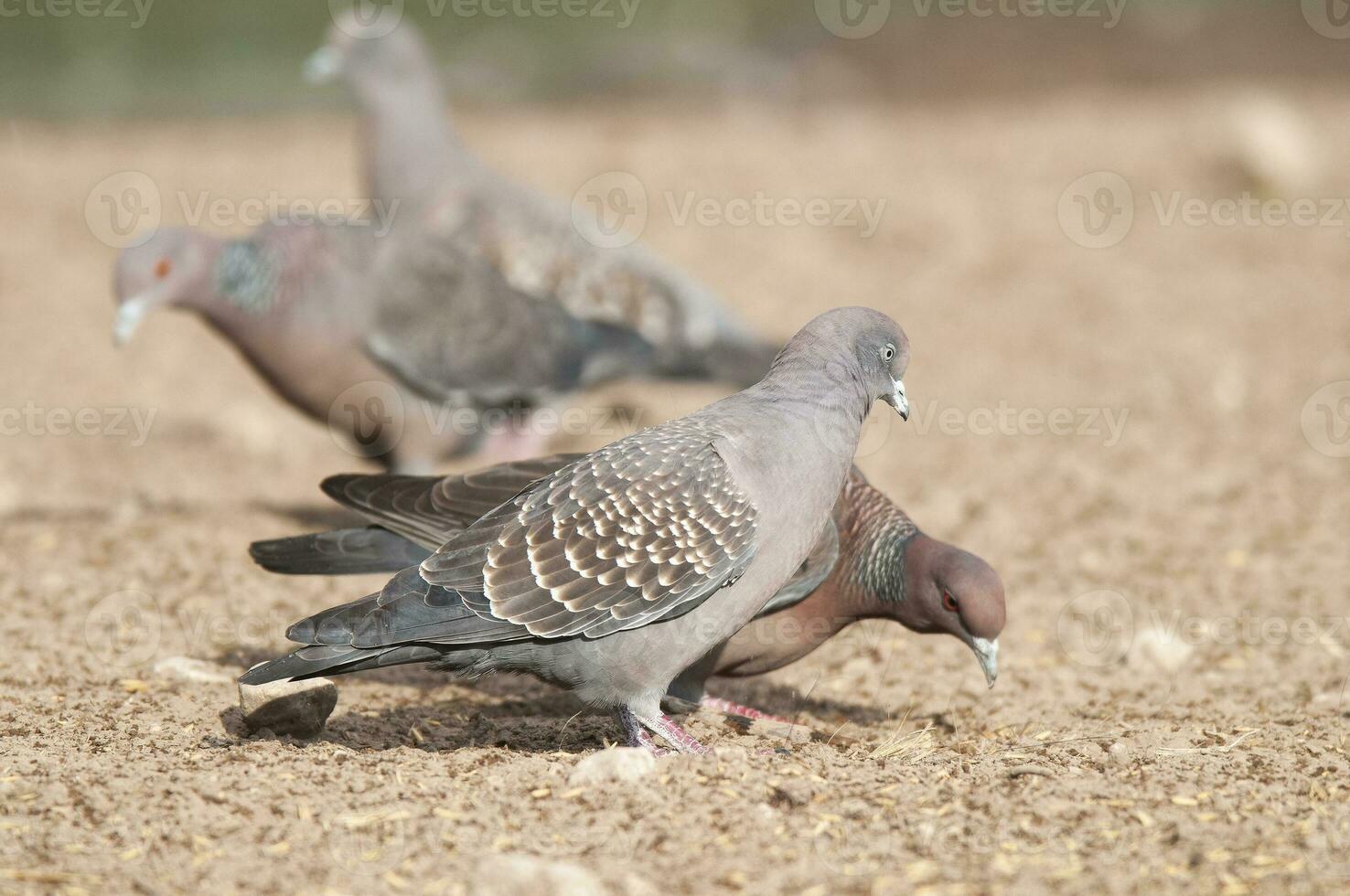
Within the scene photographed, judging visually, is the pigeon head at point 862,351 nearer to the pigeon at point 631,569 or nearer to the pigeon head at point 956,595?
the pigeon at point 631,569

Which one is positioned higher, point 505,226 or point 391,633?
point 505,226

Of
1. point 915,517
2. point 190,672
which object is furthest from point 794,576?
Result: point 915,517

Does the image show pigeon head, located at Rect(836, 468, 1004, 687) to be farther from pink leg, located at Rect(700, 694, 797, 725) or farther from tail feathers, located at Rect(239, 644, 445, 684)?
tail feathers, located at Rect(239, 644, 445, 684)

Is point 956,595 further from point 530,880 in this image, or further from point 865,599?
point 530,880

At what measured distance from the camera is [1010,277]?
11.1m

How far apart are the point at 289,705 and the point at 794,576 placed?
5.49ft

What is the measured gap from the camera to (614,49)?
1727 centimetres

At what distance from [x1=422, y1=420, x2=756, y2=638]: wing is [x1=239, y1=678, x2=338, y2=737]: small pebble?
518 millimetres

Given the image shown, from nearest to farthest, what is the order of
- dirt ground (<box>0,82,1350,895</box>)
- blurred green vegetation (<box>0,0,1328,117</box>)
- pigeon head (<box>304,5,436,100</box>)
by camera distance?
dirt ground (<box>0,82,1350,895</box>), pigeon head (<box>304,5,436,100</box>), blurred green vegetation (<box>0,0,1328,117</box>)

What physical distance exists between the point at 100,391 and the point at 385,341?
363 centimetres

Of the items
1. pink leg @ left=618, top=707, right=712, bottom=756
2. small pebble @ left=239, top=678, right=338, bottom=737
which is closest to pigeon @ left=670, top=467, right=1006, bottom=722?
pink leg @ left=618, top=707, right=712, bottom=756

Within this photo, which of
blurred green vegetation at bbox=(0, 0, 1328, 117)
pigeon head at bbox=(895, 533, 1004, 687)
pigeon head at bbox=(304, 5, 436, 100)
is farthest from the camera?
blurred green vegetation at bbox=(0, 0, 1328, 117)

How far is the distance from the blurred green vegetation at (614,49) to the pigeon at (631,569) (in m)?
12.9

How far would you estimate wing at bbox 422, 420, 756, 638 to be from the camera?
3969 millimetres
